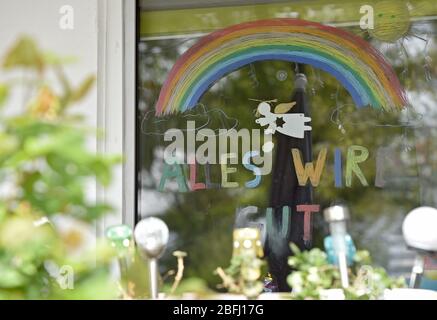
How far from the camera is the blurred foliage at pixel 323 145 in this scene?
3.21 metres

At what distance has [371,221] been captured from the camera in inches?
126

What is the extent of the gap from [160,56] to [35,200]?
2.62 meters

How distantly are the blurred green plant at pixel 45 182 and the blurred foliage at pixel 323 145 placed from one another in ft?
7.48

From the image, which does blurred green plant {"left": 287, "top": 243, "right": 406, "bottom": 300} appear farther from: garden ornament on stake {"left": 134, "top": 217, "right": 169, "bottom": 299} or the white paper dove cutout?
the white paper dove cutout

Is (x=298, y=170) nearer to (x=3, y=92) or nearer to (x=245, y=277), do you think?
(x=245, y=277)

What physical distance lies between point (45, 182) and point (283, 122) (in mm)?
2513

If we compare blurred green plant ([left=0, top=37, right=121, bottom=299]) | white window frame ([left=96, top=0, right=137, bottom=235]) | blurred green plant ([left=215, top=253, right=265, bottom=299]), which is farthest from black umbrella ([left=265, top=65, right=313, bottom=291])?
blurred green plant ([left=0, top=37, right=121, bottom=299])

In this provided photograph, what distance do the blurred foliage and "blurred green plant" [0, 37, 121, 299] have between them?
2.28m

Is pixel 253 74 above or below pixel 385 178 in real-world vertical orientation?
above

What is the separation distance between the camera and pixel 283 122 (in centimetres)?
332

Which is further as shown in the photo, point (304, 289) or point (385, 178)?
point (385, 178)
